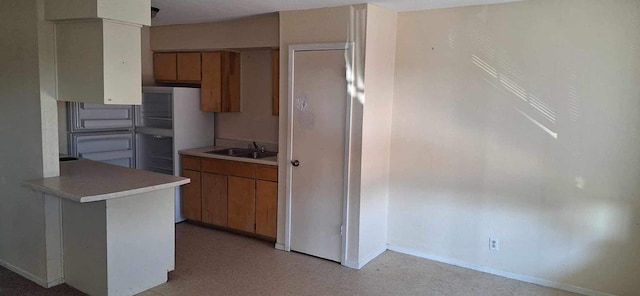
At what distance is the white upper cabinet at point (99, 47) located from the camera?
Result: 3.10m

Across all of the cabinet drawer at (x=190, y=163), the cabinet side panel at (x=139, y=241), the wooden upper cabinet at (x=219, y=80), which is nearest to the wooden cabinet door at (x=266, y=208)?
the cabinet drawer at (x=190, y=163)

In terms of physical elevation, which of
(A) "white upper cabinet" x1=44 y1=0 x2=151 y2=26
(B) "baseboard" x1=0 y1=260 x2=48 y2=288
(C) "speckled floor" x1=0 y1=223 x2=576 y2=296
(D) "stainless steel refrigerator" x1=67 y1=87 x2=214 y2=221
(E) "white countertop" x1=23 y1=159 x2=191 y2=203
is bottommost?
(C) "speckled floor" x1=0 y1=223 x2=576 y2=296

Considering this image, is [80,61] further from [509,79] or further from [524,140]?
[524,140]

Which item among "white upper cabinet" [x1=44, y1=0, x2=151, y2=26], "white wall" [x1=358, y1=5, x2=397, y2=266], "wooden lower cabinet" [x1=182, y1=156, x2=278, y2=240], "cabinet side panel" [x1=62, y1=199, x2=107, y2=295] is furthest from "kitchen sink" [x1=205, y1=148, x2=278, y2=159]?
"white upper cabinet" [x1=44, y1=0, x2=151, y2=26]

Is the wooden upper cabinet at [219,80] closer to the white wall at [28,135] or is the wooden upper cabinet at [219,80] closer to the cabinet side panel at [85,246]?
the white wall at [28,135]

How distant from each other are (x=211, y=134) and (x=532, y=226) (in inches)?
145

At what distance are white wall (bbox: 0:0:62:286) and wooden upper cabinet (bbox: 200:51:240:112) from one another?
1.98m

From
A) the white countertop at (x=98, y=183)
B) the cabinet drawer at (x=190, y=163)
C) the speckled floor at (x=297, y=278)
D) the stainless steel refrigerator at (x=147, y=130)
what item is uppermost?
the stainless steel refrigerator at (x=147, y=130)

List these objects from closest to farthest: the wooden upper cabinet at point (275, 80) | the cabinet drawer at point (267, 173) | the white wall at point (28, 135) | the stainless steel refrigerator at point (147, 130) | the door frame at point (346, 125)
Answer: the white wall at point (28, 135) → the door frame at point (346, 125) → the cabinet drawer at point (267, 173) → the wooden upper cabinet at point (275, 80) → the stainless steel refrigerator at point (147, 130)

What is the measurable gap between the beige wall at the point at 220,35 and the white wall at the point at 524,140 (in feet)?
4.38

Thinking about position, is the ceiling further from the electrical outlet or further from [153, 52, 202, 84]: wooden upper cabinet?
the electrical outlet

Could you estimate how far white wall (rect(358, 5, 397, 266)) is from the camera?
13.0 feet

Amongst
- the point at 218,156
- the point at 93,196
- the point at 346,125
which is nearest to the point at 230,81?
the point at 218,156

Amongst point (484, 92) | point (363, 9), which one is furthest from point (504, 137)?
point (363, 9)
